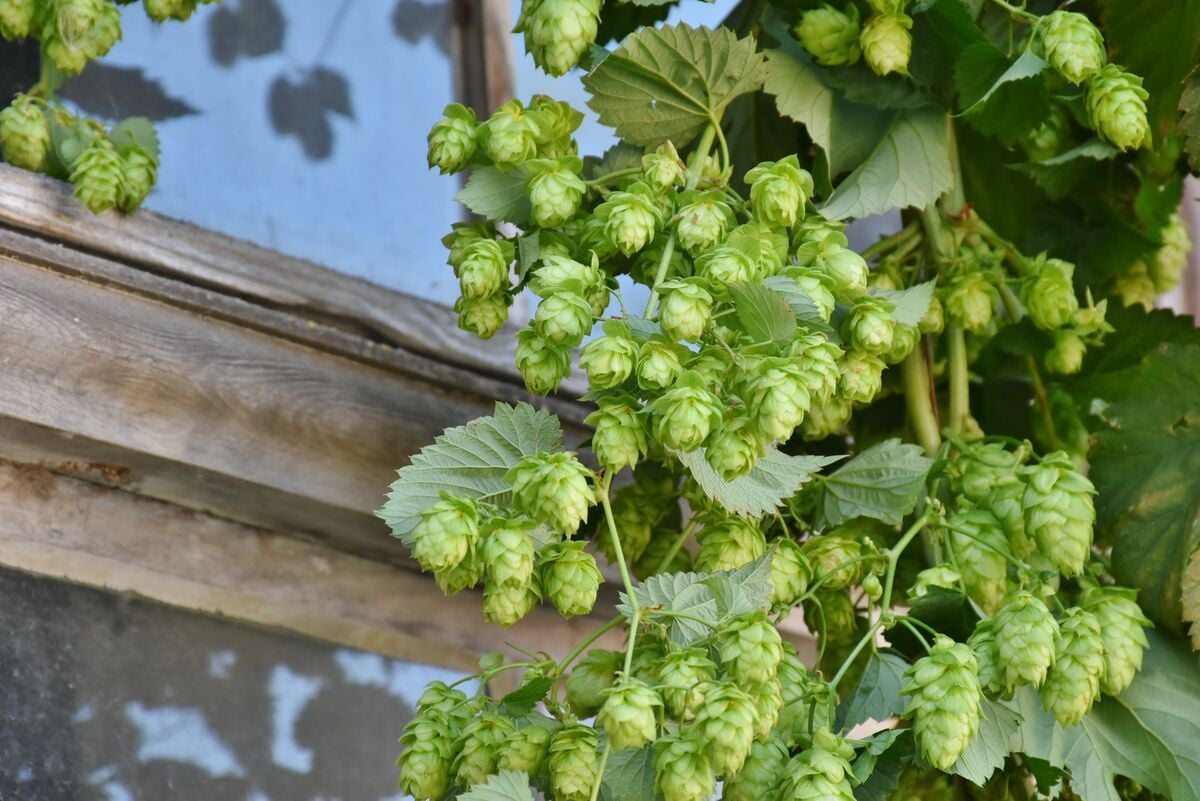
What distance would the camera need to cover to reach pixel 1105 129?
1.19 metres

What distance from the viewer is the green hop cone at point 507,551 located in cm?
95

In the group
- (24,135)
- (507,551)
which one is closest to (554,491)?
(507,551)

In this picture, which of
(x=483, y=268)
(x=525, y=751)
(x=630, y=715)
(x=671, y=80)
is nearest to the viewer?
(x=630, y=715)

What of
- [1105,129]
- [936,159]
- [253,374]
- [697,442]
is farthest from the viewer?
[253,374]

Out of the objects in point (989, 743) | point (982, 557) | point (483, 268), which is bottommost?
point (989, 743)

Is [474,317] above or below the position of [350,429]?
above

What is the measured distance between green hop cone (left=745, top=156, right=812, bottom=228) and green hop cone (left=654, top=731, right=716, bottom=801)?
381mm

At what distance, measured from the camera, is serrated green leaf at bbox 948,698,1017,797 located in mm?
1080

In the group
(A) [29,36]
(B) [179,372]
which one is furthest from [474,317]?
(A) [29,36]

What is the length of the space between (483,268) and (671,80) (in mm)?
228

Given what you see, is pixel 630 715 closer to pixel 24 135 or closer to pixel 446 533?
pixel 446 533

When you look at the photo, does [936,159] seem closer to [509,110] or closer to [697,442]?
[509,110]

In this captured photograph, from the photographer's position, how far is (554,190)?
110cm

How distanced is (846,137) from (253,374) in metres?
0.56
